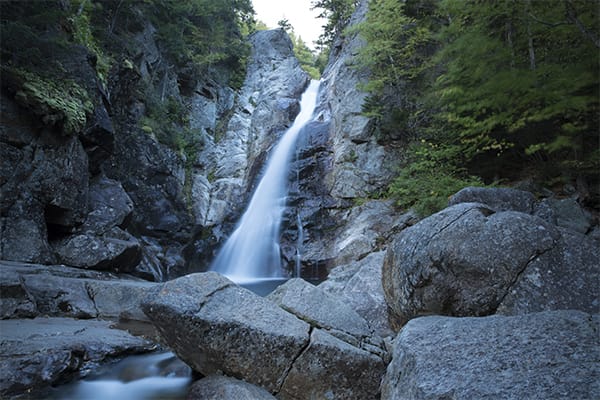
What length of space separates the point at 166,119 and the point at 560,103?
16.3 m

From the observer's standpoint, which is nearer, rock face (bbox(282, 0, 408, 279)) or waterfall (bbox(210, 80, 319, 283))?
rock face (bbox(282, 0, 408, 279))

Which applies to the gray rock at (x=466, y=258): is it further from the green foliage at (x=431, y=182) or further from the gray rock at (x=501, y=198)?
the green foliage at (x=431, y=182)

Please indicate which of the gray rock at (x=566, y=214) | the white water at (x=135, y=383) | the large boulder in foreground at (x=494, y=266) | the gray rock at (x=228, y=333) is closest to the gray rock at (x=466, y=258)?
the large boulder in foreground at (x=494, y=266)

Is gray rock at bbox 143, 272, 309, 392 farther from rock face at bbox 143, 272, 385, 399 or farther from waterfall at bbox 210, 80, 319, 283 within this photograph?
waterfall at bbox 210, 80, 319, 283

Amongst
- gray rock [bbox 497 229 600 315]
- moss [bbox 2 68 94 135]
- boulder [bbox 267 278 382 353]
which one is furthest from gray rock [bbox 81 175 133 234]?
gray rock [bbox 497 229 600 315]

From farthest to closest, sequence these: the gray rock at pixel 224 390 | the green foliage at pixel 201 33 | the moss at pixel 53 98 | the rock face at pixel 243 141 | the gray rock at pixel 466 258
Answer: the green foliage at pixel 201 33, the rock face at pixel 243 141, the moss at pixel 53 98, the gray rock at pixel 466 258, the gray rock at pixel 224 390

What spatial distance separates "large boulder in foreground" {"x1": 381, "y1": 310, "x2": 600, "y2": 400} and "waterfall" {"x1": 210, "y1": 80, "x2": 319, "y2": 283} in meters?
10.5

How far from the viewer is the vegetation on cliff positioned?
147 inches

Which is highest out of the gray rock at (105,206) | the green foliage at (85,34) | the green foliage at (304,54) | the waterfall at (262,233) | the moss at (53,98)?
the green foliage at (304,54)

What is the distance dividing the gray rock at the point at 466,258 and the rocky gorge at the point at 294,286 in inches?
0.9

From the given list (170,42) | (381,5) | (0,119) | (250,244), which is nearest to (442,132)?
(381,5)

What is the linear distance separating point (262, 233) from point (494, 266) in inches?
465

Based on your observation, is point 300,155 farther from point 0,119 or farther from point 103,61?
point 0,119

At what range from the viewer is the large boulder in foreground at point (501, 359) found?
225 cm
